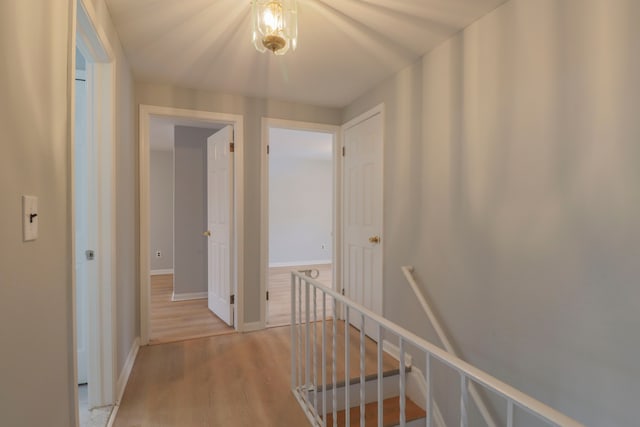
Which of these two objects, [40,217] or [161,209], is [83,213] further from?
[161,209]

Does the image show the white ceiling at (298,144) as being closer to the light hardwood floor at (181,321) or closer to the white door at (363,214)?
the white door at (363,214)

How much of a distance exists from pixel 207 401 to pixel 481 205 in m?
2.07

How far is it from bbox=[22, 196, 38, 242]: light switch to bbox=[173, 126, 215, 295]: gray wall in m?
3.59

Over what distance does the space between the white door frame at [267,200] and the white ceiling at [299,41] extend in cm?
40

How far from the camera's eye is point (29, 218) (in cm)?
86

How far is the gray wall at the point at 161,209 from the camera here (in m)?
5.76

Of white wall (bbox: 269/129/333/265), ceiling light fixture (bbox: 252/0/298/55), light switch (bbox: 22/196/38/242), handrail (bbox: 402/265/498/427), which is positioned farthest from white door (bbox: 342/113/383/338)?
white wall (bbox: 269/129/333/265)

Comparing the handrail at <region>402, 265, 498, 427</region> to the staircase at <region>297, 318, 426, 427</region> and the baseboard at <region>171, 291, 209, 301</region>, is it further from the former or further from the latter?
the baseboard at <region>171, 291, 209, 301</region>

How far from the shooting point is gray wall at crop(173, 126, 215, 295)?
4.27 m

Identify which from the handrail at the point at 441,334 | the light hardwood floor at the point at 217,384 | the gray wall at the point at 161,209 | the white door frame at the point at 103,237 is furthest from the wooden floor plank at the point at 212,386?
the gray wall at the point at 161,209

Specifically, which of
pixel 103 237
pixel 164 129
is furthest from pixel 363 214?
pixel 164 129

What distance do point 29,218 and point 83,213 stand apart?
50.0 inches

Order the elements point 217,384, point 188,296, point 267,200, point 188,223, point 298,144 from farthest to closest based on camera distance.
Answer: point 298,144
point 188,223
point 188,296
point 267,200
point 217,384

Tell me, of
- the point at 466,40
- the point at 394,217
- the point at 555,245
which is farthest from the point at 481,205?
the point at 466,40
